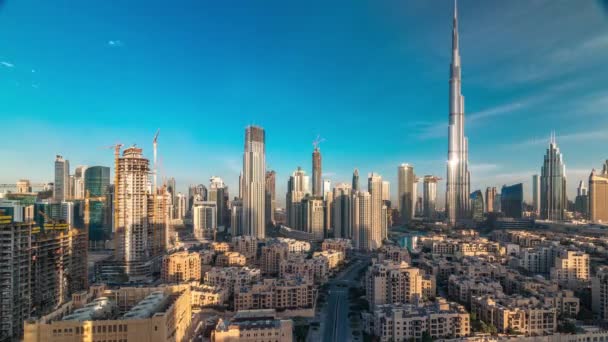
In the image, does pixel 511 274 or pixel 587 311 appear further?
pixel 511 274

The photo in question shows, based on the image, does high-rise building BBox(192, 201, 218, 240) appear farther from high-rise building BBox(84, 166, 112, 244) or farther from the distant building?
the distant building

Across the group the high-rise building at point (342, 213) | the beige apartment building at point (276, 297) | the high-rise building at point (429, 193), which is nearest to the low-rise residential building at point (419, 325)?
the beige apartment building at point (276, 297)

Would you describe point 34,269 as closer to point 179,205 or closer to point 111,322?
point 111,322

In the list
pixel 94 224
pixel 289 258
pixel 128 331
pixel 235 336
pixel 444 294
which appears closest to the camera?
pixel 128 331

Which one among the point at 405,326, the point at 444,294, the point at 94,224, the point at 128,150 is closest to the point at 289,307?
the point at 405,326

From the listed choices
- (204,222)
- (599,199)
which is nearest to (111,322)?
(204,222)

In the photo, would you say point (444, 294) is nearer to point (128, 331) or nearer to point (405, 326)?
point (405, 326)

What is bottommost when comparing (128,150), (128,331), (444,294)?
(444,294)
